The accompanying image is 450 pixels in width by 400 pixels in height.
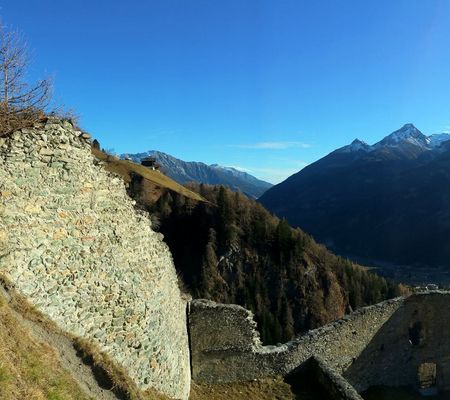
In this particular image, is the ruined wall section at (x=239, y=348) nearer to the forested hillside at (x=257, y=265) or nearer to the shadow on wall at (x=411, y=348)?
the shadow on wall at (x=411, y=348)

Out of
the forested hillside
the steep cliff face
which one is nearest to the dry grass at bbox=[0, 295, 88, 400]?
the steep cliff face

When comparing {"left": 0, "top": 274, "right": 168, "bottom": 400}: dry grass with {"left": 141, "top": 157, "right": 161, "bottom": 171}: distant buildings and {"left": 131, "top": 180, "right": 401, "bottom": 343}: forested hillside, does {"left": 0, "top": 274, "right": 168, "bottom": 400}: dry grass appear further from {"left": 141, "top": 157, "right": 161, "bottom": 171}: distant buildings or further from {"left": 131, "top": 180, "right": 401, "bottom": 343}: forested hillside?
{"left": 141, "top": 157, "right": 161, "bottom": 171}: distant buildings

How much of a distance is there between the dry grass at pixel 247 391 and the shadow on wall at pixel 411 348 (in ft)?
23.6

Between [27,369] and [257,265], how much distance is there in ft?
299

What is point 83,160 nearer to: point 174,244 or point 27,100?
point 27,100

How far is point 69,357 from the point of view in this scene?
30.6 ft

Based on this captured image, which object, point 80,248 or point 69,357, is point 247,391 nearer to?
point 69,357

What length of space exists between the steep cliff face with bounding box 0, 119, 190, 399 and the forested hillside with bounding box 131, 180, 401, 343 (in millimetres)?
72167

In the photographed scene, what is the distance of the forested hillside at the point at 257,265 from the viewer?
89.6 meters

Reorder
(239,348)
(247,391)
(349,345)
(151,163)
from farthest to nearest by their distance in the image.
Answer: (151,163) < (349,345) < (239,348) < (247,391)

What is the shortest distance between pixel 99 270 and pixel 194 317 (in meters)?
9.34

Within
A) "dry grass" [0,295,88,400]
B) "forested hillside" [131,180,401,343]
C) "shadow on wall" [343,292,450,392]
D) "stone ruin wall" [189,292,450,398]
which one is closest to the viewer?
"dry grass" [0,295,88,400]

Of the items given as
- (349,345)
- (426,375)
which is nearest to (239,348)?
(349,345)

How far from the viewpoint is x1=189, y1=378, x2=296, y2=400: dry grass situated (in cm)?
1891
